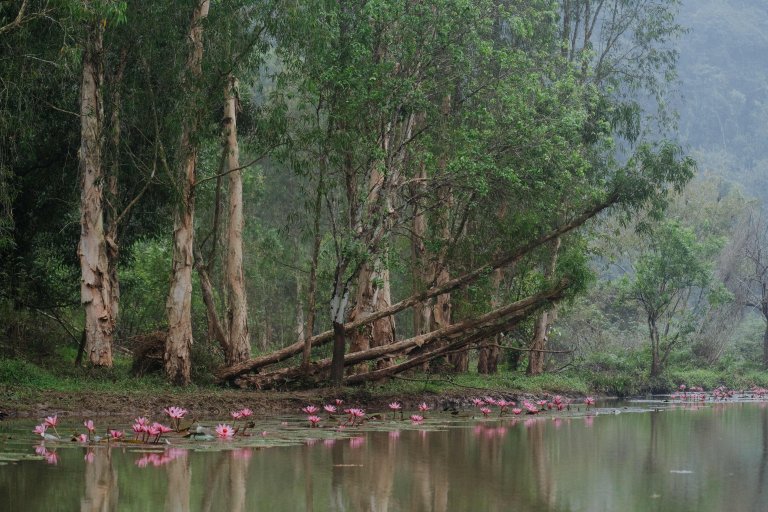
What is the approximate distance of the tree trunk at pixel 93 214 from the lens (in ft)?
49.5

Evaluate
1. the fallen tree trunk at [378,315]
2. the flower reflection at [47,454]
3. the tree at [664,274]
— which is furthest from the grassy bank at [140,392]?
the tree at [664,274]

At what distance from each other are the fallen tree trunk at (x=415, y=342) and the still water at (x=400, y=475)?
5366 millimetres

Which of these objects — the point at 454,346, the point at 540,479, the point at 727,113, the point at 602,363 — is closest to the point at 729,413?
the point at 454,346

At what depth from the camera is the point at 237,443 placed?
29.0 ft

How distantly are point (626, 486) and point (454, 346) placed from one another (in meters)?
10.5

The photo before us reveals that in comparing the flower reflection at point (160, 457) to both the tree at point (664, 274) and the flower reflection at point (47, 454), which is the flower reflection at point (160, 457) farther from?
the tree at point (664, 274)

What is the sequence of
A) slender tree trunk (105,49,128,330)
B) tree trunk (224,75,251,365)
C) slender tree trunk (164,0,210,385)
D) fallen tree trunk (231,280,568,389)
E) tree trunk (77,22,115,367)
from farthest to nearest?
tree trunk (224,75,251,365)
fallen tree trunk (231,280,568,389)
slender tree trunk (105,49,128,330)
slender tree trunk (164,0,210,385)
tree trunk (77,22,115,367)

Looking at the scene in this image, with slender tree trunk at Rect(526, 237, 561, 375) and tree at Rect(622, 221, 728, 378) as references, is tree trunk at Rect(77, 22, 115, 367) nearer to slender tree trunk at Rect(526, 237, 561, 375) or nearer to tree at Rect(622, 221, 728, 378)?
slender tree trunk at Rect(526, 237, 561, 375)

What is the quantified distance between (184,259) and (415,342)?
445cm

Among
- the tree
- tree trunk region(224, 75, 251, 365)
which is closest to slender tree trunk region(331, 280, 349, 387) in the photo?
tree trunk region(224, 75, 251, 365)

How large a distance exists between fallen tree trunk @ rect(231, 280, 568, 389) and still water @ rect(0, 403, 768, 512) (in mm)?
5366

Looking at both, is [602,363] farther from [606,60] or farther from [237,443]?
[237,443]

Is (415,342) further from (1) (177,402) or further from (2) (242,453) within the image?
(2) (242,453)

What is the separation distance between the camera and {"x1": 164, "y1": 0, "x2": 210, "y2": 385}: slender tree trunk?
15.3m
